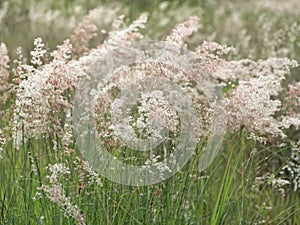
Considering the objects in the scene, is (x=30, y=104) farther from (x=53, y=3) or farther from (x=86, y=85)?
(x=53, y=3)

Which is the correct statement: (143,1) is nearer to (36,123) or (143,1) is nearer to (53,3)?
(53,3)

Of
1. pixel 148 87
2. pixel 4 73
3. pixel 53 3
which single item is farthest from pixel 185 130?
pixel 53 3

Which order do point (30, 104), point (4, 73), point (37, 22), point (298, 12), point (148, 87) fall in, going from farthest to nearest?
point (298, 12), point (37, 22), point (4, 73), point (148, 87), point (30, 104)

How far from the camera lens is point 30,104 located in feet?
9.78

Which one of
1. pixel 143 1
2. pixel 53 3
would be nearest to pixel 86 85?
pixel 53 3

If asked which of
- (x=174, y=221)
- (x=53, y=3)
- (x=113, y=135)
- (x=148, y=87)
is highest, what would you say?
(x=53, y=3)

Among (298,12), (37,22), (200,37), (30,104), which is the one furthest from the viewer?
(298,12)

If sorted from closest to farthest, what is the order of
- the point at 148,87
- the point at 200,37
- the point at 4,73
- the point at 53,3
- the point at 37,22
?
the point at 148,87
the point at 4,73
the point at 200,37
the point at 37,22
the point at 53,3

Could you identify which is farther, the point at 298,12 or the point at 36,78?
the point at 298,12

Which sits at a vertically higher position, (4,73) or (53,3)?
(53,3)

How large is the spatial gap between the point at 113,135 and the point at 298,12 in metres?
9.61

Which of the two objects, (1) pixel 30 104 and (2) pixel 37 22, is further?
(2) pixel 37 22

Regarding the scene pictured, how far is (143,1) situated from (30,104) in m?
9.62

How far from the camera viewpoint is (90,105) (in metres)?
3.40
